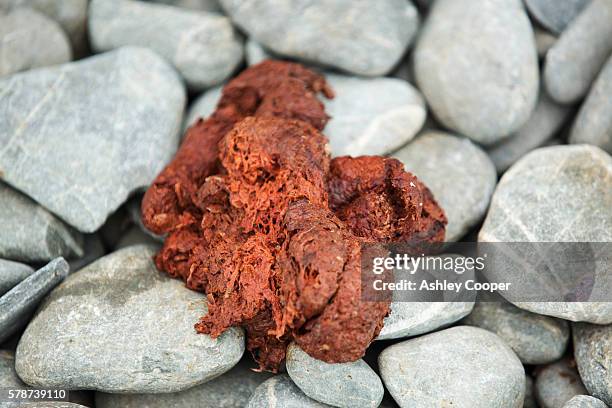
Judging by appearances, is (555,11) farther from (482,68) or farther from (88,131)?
(88,131)

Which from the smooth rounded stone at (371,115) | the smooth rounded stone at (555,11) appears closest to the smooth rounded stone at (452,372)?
the smooth rounded stone at (371,115)

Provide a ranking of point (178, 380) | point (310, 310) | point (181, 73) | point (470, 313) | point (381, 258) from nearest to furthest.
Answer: point (310, 310) → point (381, 258) → point (178, 380) → point (470, 313) → point (181, 73)

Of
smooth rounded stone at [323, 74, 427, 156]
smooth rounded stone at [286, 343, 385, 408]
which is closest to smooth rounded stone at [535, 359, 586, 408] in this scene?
smooth rounded stone at [286, 343, 385, 408]

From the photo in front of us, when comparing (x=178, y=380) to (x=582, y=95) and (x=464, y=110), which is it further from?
(x=582, y=95)

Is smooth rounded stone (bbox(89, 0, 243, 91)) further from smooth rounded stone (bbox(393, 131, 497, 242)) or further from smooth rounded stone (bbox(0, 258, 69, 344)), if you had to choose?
smooth rounded stone (bbox(0, 258, 69, 344))

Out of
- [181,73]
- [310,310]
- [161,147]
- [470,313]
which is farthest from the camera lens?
[181,73]

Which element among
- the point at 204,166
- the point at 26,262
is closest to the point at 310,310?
the point at 204,166

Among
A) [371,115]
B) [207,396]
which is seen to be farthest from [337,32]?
[207,396]

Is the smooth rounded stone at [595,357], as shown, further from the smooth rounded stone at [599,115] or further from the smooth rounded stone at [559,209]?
the smooth rounded stone at [599,115]
